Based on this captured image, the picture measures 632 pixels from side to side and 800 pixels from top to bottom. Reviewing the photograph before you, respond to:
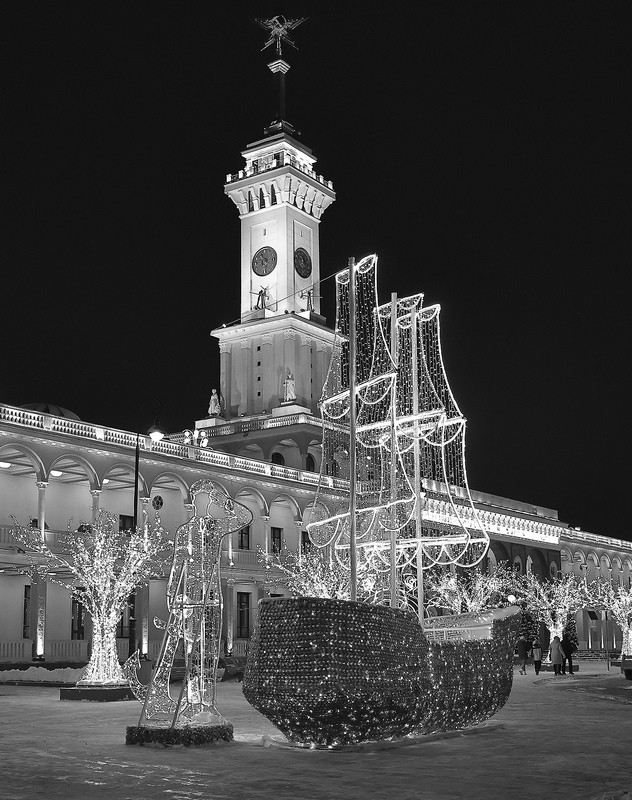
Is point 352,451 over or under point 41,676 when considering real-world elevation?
over

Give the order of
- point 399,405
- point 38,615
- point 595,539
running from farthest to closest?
point 595,539 → point 38,615 → point 399,405

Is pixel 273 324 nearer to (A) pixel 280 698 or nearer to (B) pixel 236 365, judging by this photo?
(B) pixel 236 365

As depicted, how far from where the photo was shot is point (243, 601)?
46562 mm

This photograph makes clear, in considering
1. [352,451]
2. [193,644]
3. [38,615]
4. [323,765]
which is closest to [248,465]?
[38,615]

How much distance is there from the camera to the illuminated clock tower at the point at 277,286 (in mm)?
61219

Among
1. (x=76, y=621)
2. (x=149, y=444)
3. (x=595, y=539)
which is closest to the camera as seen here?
(x=76, y=621)

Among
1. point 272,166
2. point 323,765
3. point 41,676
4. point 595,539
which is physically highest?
point 272,166

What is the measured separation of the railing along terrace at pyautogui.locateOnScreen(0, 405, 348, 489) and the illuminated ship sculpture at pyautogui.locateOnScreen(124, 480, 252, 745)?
2223 cm

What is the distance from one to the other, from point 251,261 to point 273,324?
593 cm

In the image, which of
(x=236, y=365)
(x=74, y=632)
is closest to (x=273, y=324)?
(x=236, y=365)

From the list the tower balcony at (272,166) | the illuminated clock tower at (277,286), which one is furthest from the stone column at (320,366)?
the tower balcony at (272,166)

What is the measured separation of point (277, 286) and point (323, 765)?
5321cm

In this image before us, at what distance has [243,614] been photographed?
152ft

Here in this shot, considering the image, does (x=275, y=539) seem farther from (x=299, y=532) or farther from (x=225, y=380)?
(x=225, y=380)
